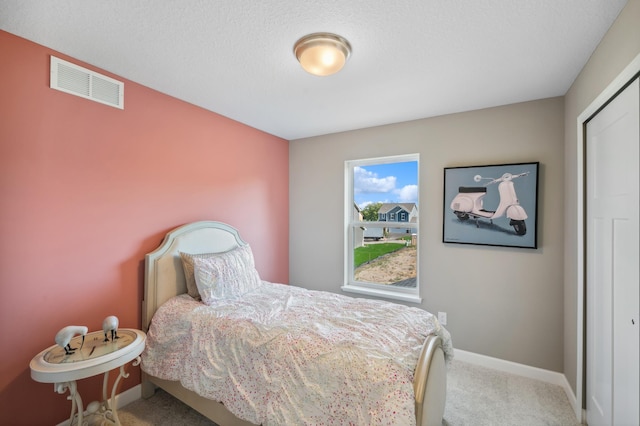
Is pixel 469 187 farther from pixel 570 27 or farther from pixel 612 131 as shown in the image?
pixel 570 27

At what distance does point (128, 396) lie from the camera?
7.07 feet

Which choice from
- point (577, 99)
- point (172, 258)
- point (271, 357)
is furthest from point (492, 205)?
point (172, 258)

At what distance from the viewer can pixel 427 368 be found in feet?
4.66

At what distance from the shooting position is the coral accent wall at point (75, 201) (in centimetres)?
165

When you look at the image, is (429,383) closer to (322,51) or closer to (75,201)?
(322,51)

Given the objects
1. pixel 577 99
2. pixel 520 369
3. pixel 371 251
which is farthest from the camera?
pixel 371 251

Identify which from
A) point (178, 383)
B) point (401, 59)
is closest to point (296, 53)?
point (401, 59)

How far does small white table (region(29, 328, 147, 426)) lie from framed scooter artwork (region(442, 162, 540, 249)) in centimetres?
278

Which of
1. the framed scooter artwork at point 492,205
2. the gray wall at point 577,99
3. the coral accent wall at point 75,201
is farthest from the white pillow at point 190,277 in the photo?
the gray wall at point 577,99

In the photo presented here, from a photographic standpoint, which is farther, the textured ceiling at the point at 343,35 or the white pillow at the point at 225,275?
the white pillow at the point at 225,275

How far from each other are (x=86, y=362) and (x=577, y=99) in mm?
3586

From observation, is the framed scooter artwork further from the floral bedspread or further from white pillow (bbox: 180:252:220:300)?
white pillow (bbox: 180:252:220:300)

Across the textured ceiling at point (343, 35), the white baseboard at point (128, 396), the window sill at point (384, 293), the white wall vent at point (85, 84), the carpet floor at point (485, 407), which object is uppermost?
the textured ceiling at point (343, 35)

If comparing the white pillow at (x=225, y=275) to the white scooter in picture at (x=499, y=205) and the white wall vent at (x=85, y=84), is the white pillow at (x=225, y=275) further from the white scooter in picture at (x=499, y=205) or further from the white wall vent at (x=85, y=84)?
the white scooter in picture at (x=499, y=205)
